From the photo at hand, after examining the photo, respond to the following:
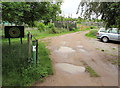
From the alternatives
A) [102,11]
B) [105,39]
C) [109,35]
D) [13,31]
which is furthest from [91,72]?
[105,39]

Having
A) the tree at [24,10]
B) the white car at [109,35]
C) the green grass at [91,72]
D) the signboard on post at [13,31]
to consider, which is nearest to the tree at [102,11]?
the tree at [24,10]

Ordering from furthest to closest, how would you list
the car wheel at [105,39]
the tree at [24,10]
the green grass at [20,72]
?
the car wheel at [105,39] → the tree at [24,10] → the green grass at [20,72]

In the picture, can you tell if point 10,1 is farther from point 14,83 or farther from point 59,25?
point 59,25

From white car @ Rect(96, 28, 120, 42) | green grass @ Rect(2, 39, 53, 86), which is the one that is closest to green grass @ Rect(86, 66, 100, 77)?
green grass @ Rect(2, 39, 53, 86)

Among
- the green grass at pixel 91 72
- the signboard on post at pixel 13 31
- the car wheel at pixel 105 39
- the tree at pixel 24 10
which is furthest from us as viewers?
the car wheel at pixel 105 39

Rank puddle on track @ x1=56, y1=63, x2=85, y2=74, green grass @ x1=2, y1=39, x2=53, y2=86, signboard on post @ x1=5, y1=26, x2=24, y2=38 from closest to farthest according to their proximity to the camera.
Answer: green grass @ x1=2, y1=39, x2=53, y2=86 < puddle on track @ x1=56, y1=63, x2=85, y2=74 < signboard on post @ x1=5, y1=26, x2=24, y2=38

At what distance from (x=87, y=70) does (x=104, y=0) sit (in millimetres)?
3213

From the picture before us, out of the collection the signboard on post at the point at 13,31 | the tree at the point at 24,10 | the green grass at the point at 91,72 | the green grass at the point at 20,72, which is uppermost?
the tree at the point at 24,10

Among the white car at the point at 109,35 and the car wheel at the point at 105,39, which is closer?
the white car at the point at 109,35

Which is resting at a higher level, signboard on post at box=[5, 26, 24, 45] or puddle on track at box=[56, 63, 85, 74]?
signboard on post at box=[5, 26, 24, 45]

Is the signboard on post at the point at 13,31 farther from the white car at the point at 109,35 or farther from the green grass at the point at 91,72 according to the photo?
the white car at the point at 109,35

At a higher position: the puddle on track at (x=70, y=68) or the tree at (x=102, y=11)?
the tree at (x=102, y=11)

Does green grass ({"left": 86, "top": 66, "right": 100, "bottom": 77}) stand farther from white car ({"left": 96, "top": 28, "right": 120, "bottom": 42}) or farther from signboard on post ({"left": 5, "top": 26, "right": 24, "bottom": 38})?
white car ({"left": 96, "top": 28, "right": 120, "bottom": 42})

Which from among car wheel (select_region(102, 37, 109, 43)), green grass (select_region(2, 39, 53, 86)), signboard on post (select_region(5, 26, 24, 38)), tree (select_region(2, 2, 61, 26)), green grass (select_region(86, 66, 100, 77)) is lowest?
green grass (select_region(86, 66, 100, 77))
